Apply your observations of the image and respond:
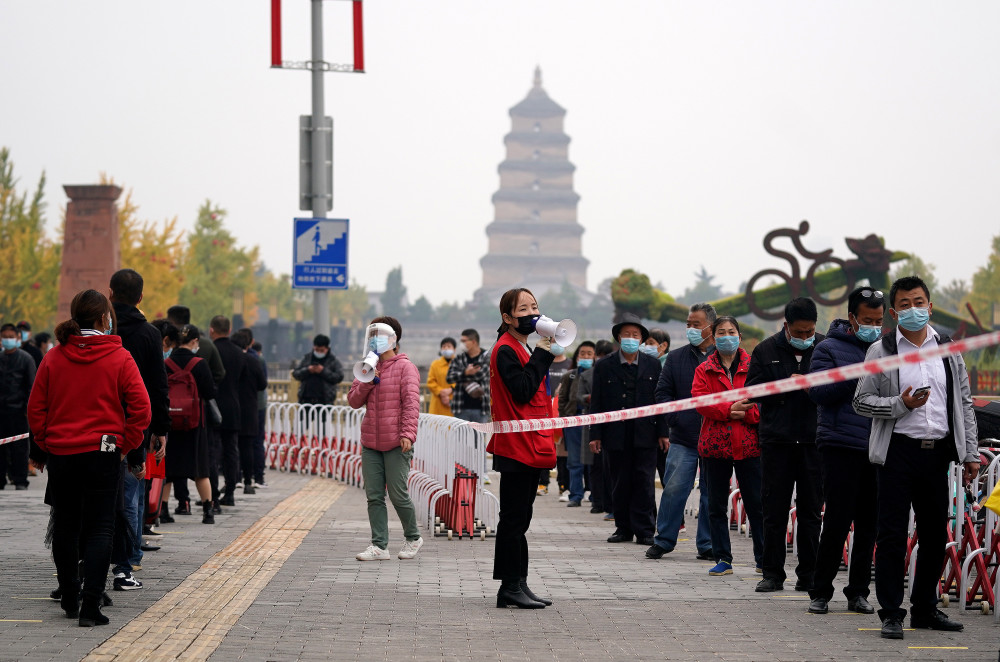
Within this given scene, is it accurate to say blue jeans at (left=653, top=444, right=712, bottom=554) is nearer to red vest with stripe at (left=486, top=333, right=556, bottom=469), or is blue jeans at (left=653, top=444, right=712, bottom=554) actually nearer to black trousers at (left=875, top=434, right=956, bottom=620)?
red vest with stripe at (left=486, top=333, right=556, bottom=469)

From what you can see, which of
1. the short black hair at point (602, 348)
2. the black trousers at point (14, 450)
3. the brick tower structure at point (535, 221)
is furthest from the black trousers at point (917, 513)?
the brick tower structure at point (535, 221)

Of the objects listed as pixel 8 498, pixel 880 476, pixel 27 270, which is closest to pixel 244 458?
pixel 8 498

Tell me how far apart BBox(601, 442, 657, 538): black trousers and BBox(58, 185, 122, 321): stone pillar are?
23.4 meters

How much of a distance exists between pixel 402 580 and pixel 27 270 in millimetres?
40934

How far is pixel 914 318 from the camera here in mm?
6859

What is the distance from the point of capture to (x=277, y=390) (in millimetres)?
29844

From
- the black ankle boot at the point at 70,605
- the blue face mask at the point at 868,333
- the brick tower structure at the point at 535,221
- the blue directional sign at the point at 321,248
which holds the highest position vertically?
the brick tower structure at the point at 535,221

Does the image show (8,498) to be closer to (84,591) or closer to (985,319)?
(84,591)

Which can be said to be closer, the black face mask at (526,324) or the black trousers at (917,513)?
the black trousers at (917,513)

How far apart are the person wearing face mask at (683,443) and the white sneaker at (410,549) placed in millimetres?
1662

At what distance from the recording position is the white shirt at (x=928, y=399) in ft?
22.7

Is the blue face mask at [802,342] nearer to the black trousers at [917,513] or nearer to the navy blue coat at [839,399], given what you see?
the navy blue coat at [839,399]

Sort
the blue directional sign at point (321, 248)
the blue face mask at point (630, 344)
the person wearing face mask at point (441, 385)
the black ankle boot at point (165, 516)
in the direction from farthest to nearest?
1. the blue directional sign at point (321, 248)
2. the person wearing face mask at point (441, 385)
3. the black ankle boot at point (165, 516)
4. the blue face mask at point (630, 344)

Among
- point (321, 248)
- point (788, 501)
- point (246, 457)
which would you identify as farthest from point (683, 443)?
point (321, 248)
